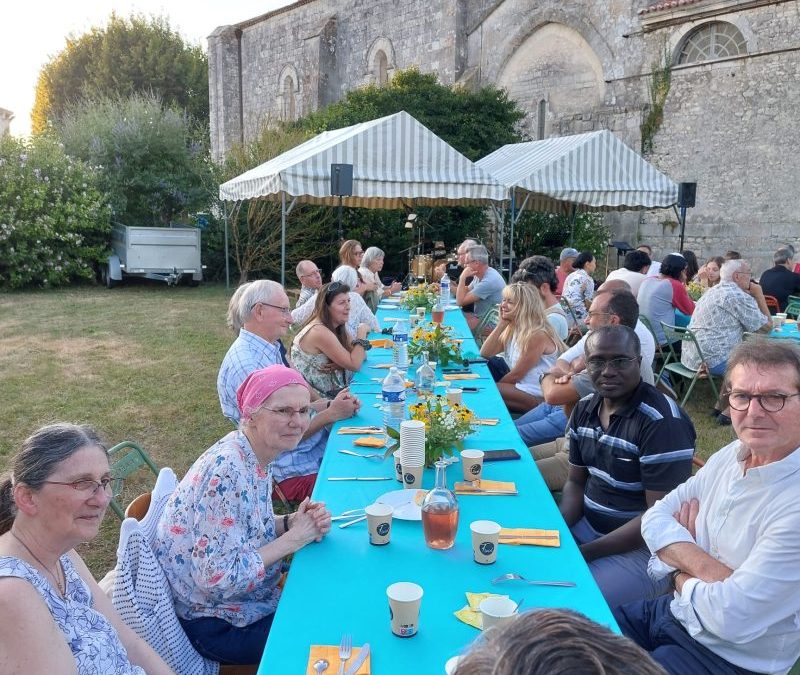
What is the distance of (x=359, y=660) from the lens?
1.55 m

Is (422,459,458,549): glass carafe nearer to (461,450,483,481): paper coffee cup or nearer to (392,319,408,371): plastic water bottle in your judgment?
Answer: (461,450,483,481): paper coffee cup

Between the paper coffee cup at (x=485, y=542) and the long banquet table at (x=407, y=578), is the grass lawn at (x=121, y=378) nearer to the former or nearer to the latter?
the long banquet table at (x=407, y=578)

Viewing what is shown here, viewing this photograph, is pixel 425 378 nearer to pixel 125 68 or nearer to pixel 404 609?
pixel 404 609

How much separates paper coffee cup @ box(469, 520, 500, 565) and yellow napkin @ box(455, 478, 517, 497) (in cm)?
Result: 54

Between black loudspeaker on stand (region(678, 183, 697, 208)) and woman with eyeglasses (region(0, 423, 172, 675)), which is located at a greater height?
black loudspeaker on stand (region(678, 183, 697, 208))

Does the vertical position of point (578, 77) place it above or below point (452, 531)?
above

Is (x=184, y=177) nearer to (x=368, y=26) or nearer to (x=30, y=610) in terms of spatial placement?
(x=368, y=26)

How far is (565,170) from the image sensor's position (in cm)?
1009

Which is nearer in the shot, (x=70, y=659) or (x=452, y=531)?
(x=70, y=659)

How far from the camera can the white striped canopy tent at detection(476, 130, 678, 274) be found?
9906mm

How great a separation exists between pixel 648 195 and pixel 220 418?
8239 mm

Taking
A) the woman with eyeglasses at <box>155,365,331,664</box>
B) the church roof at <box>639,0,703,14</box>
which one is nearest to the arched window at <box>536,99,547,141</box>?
the church roof at <box>639,0,703,14</box>

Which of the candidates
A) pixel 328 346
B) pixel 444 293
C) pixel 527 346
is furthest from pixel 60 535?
pixel 444 293

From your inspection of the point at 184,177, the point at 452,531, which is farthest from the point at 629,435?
the point at 184,177
